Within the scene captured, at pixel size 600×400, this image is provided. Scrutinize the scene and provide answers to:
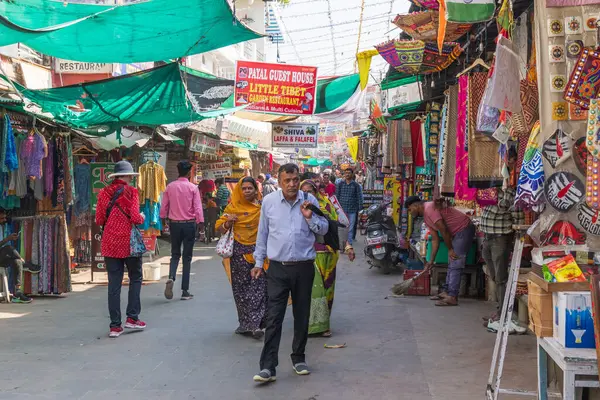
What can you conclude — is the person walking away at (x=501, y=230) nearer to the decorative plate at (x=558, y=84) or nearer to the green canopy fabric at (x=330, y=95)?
the decorative plate at (x=558, y=84)

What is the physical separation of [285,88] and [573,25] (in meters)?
10.9

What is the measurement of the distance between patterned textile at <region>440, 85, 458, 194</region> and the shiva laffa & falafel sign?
10843 mm

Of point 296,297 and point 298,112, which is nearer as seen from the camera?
point 296,297

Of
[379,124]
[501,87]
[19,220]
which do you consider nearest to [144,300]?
[19,220]

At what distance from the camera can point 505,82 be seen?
5301mm

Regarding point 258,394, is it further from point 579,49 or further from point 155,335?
point 579,49

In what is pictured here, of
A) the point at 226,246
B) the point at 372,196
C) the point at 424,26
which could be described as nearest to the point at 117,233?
the point at 226,246

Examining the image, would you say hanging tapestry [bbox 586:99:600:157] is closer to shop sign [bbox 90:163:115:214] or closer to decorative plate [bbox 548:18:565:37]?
decorative plate [bbox 548:18:565:37]

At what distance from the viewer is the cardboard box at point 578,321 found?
3.65 metres

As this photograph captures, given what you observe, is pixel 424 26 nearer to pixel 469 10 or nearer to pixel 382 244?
pixel 469 10

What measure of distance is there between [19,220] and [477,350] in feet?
21.9

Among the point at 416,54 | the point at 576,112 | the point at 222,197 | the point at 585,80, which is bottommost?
the point at 222,197

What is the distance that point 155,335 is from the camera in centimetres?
716

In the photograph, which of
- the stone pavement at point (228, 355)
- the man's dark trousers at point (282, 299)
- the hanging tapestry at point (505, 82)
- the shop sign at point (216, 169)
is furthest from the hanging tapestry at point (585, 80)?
the shop sign at point (216, 169)
